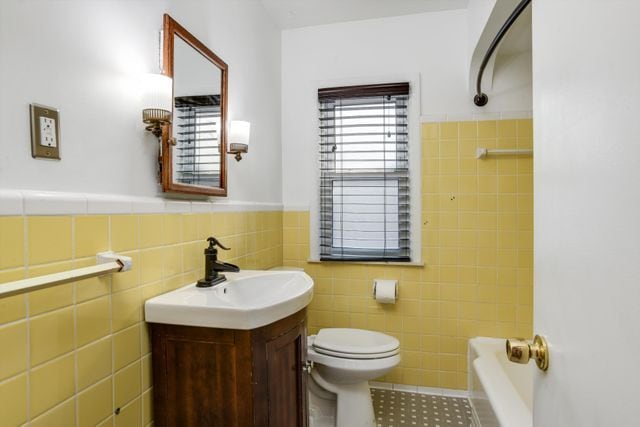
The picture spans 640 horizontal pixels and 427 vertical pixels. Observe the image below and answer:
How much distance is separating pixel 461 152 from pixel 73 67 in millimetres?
2114

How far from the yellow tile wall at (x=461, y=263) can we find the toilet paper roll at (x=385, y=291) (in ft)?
0.23

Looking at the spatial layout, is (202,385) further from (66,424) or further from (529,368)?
(529,368)

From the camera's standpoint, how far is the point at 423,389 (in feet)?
7.61

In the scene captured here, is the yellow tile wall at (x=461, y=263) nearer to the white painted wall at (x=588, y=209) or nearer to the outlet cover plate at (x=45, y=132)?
the white painted wall at (x=588, y=209)

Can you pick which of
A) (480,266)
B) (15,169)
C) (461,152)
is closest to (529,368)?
(480,266)

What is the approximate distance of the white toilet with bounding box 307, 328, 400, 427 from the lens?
1800mm

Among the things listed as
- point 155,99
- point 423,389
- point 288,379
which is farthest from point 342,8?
point 423,389

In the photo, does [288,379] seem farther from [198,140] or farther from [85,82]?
[85,82]

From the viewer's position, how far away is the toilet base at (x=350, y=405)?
183 cm

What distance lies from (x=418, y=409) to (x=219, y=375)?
5.19 ft

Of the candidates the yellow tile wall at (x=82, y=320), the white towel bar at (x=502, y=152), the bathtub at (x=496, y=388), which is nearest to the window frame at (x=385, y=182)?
the white towel bar at (x=502, y=152)

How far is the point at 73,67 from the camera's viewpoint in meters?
0.93

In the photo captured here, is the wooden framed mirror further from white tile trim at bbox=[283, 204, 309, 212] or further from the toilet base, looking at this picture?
the toilet base

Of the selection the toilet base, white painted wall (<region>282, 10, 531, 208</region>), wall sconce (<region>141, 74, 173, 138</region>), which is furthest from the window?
wall sconce (<region>141, 74, 173, 138</region>)
